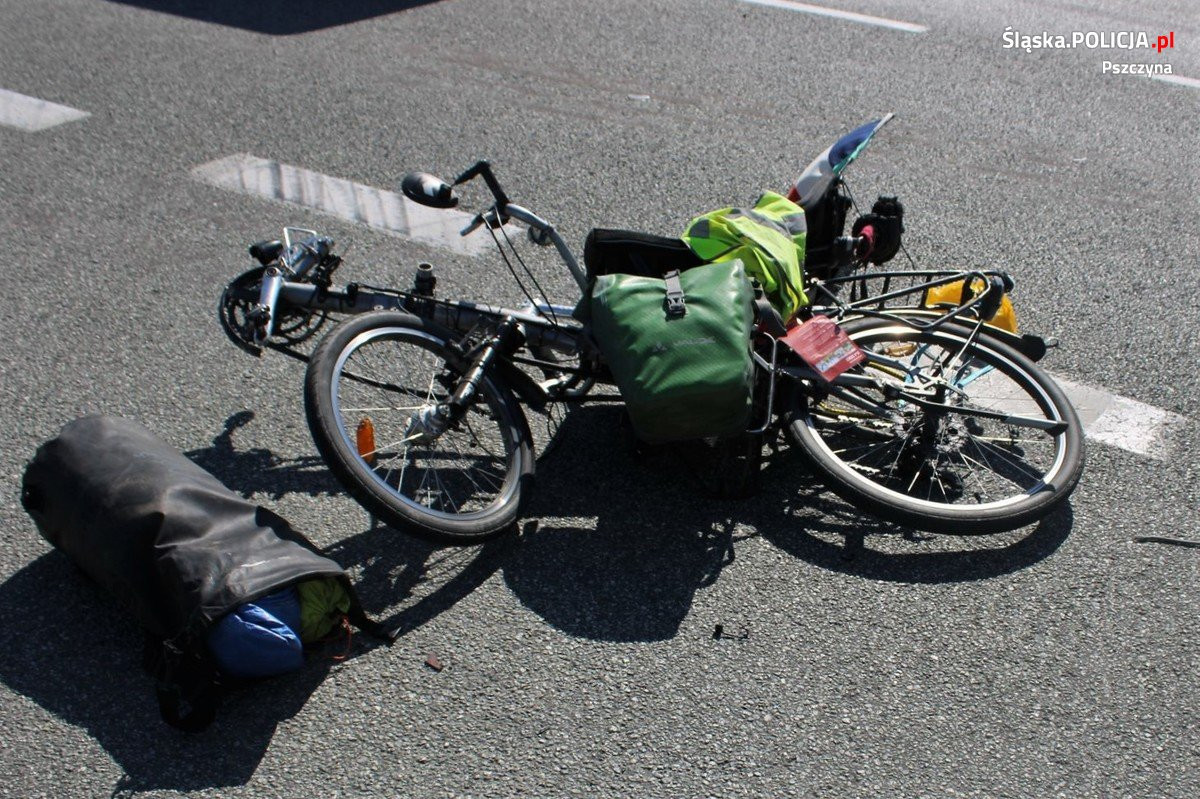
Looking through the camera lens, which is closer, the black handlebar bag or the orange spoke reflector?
the black handlebar bag

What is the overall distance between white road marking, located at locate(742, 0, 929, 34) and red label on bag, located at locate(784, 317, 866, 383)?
5659mm

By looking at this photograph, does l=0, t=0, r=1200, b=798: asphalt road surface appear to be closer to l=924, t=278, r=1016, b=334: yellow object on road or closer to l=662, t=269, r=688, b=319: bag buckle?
l=924, t=278, r=1016, b=334: yellow object on road

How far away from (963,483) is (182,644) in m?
2.69

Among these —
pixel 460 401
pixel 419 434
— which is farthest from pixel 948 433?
pixel 419 434

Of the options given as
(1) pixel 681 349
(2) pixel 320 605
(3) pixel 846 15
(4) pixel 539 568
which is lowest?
(4) pixel 539 568

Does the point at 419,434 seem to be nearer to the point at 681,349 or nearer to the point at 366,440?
the point at 366,440

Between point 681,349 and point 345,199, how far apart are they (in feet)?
10.6

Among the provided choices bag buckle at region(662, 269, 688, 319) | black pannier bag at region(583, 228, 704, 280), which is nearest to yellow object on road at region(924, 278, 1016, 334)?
black pannier bag at region(583, 228, 704, 280)

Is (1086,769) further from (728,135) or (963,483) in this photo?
(728,135)

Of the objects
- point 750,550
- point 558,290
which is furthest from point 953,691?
point 558,290

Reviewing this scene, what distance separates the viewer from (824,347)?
13.6ft

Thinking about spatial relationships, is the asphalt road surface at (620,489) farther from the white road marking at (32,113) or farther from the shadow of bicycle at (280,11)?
the shadow of bicycle at (280,11)

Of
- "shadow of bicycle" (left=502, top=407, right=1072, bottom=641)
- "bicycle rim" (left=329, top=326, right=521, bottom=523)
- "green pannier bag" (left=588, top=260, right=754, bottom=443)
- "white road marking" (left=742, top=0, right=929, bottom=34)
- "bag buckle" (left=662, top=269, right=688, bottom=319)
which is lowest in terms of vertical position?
A: "shadow of bicycle" (left=502, top=407, right=1072, bottom=641)

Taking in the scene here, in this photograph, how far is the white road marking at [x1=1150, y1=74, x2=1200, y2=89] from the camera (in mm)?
8203
